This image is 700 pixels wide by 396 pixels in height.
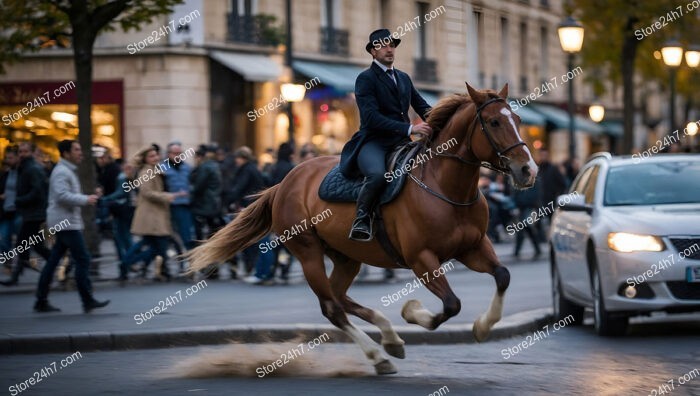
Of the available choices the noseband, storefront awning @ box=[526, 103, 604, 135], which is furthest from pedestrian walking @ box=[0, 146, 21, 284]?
storefront awning @ box=[526, 103, 604, 135]

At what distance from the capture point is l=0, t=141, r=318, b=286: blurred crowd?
17.7m

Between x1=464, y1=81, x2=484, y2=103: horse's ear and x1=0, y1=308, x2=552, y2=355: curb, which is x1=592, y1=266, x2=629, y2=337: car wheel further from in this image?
x1=464, y1=81, x2=484, y2=103: horse's ear

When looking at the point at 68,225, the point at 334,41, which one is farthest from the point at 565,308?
the point at 334,41

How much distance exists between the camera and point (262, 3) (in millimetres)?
33812

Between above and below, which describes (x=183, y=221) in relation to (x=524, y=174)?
below

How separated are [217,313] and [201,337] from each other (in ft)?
7.67

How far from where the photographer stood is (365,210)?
9.31 meters

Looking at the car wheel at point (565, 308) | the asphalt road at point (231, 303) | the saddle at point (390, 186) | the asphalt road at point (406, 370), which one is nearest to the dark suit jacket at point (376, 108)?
the saddle at point (390, 186)

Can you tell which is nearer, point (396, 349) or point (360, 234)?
point (396, 349)

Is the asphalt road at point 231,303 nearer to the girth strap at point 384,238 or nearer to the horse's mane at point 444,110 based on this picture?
the girth strap at point 384,238

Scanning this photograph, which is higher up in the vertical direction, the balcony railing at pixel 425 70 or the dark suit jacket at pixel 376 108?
the balcony railing at pixel 425 70

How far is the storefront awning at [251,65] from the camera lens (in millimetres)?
32062

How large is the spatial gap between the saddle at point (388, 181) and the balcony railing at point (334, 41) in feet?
Answer: 87.1

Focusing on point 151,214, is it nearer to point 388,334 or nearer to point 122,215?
point 122,215
